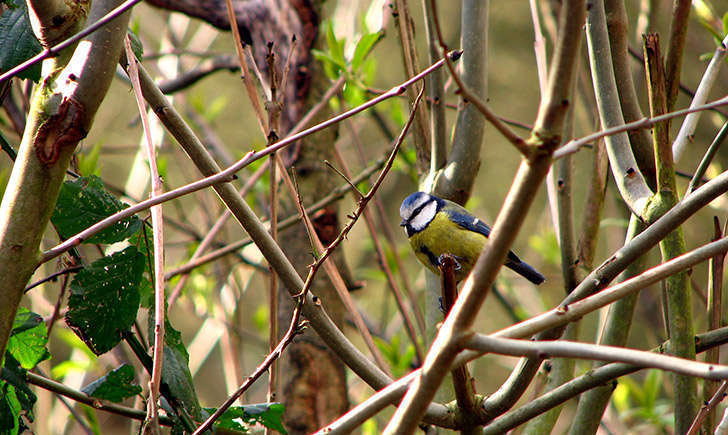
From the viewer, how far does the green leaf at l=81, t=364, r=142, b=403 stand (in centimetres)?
107

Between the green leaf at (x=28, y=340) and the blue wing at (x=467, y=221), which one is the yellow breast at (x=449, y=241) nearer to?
the blue wing at (x=467, y=221)

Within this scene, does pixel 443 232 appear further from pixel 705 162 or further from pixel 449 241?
pixel 705 162

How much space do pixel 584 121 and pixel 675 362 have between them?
7.12 ft

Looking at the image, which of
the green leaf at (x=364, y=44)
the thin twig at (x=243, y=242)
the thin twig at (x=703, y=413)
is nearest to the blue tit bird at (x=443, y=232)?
the thin twig at (x=243, y=242)

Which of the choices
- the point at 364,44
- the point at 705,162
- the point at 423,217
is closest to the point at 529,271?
the point at 423,217

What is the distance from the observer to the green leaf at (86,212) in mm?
1081

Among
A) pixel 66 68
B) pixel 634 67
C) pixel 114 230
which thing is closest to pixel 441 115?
pixel 114 230

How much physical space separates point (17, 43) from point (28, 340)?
480 millimetres

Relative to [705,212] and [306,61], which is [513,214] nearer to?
[306,61]

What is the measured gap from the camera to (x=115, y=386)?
1.07 metres

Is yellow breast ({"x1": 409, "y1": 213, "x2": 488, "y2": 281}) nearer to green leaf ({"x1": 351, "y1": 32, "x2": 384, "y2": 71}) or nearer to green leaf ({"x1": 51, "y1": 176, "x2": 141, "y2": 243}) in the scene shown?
green leaf ({"x1": 351, "y1": 32, "x2": 384, "y2": 71})

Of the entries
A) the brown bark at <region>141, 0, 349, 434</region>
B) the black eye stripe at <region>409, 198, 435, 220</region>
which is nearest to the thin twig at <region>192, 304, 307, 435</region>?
the black eye stripe at <region>409, 198, 435, 220</region>

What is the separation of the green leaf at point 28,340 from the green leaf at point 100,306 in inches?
2.6

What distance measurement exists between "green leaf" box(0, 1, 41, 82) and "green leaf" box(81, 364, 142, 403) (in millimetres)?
495
